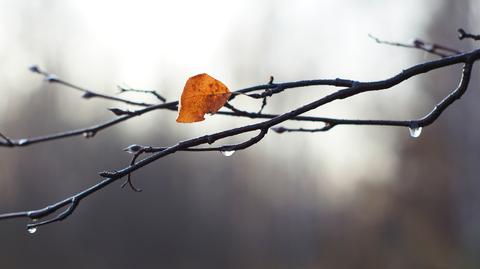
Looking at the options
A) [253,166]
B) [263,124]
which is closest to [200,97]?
[263,124]

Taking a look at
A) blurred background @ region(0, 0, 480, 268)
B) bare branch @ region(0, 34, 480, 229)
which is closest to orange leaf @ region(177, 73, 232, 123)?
bare branch @ region(0, 34, 480, 229)

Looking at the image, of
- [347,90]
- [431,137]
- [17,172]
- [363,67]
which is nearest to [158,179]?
[17,172]

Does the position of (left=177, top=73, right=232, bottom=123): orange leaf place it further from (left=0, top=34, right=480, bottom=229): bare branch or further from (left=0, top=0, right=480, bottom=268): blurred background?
(left=0, top=0, right=480, bottom=268): blurred background

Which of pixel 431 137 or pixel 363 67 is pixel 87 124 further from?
pixel 431 137

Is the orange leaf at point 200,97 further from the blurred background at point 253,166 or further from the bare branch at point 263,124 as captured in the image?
the blurred background at point 253,166

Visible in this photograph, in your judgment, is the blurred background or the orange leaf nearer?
the orange leaf

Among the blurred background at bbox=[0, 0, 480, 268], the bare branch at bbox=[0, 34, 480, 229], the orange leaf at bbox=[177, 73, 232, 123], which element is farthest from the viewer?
the blurred background at bbox=[0, 0, 480, 268]

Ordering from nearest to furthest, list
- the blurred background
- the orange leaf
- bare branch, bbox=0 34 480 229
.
A: bare branch, bbox=0 34 480 229, the orange leaf, the blurred background

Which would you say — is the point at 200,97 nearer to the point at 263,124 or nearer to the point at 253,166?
the point at 263,124

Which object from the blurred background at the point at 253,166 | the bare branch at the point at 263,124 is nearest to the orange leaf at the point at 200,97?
the bare branch at the point at 263,124
